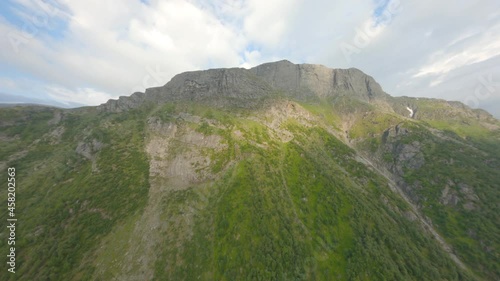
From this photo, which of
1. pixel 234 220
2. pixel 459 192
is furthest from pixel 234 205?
pixel 459 192

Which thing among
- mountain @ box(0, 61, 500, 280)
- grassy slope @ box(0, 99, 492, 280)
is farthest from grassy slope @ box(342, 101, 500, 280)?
grassy slope @ box(0, 99, 492, 280)

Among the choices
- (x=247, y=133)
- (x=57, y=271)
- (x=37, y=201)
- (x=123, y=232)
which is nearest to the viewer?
(x=57, y=271)

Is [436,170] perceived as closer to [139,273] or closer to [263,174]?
[263,174]

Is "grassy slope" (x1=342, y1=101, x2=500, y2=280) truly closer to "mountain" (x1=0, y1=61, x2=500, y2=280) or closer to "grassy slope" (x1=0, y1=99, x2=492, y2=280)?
"mountain" (x1=0, y1=61, x2=500, y2=280)

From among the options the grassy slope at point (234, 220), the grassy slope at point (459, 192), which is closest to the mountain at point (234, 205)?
the grassy slope at point (234, 220)

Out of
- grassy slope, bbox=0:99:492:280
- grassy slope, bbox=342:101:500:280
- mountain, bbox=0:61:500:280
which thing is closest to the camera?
grassy slope, bbox=0:99:492:280

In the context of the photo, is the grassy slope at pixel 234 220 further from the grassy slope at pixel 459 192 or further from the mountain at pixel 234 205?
the grassy slope at pixel 459 192

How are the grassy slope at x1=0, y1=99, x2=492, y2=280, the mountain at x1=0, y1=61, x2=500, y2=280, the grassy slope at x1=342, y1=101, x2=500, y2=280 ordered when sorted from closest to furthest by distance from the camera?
the grassy slope at x1=0, y1=99, x2=492, y2=280 → the mountain at x1=0, y1=61, x2=500, y2=280 → the grassy slope at x1=342, y1=101, x2=500, y2=280

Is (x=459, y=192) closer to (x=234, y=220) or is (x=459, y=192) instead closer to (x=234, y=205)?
(x=234, y=205)

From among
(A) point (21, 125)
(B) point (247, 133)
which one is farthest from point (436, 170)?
(A) point (21, 125)
